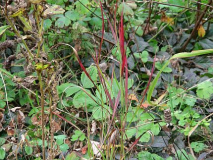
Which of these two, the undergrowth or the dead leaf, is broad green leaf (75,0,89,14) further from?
the dead leaf

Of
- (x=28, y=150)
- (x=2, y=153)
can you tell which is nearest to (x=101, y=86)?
(x=28, y=150)

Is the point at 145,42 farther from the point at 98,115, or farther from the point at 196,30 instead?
the point at 98,115

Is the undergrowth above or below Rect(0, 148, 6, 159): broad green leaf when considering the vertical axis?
above

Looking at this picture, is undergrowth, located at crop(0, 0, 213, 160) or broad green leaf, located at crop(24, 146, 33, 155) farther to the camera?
broad green leaf, located at crop(24, 146, 33, 155)

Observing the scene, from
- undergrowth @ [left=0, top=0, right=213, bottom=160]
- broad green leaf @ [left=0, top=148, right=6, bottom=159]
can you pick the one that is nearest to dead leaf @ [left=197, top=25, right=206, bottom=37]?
undergrowth @ [left=0, top=0, right=213, bottom=160]

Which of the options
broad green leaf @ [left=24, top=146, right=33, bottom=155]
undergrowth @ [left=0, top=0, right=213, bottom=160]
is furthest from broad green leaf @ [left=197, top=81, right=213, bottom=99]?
broad green leaf @ [left=24, top=146, right=33, bottom=155]

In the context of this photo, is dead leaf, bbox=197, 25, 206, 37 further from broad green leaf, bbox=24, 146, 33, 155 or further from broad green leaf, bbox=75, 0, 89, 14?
broad green leaf, bbox=24, 146, 33, 155

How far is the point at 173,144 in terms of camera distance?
6.07 ft

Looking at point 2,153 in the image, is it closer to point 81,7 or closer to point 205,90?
point 81,7

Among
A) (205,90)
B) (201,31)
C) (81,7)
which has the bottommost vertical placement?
(205,90)

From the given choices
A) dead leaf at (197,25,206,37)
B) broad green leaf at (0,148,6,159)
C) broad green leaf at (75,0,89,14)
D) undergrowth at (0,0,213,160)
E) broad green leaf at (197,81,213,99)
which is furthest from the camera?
dead leaf at (197,25,206,37)

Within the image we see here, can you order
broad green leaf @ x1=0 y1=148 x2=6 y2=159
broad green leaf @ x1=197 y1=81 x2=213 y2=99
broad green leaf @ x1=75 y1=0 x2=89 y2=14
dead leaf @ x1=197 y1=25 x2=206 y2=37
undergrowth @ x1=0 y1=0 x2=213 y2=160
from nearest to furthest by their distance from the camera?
undergrowth @ x1=0 y1=0 x2=213 y2=160, broad green leaf @ x1=0 y1=148 x2=6 y2=159, broad green leaf @ x1=197 y1=81 x2=213 y2=99, broad green leaf @ x1=75 y1=0 x2=89 y2=14, dead leaf @ x1=197 y1=25 x2=206 y2=37

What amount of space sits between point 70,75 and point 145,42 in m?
0.64

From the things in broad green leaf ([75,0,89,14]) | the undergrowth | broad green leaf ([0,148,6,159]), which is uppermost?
broad green leaf ([75,0,89,14])
